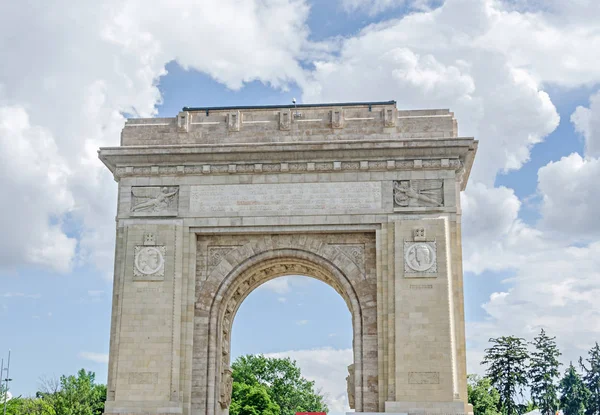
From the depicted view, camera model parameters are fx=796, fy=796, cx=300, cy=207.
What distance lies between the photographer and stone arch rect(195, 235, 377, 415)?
25.8 metres

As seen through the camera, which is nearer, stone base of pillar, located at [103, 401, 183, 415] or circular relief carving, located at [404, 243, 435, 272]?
stone base of pillar, located at [103, 401, 183, 415]

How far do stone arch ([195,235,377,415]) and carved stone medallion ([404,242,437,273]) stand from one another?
1564 millimetres

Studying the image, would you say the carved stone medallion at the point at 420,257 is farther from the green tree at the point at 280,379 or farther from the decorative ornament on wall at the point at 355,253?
the green tree at the point at 280,379

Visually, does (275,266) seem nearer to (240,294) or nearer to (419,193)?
(240,294)

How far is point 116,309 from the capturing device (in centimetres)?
2614

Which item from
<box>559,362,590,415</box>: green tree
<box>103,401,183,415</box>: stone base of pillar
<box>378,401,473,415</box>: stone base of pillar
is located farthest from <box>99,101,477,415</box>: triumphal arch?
<box>559,362,590,415</box>: green tree

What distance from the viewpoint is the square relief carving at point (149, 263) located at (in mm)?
25938

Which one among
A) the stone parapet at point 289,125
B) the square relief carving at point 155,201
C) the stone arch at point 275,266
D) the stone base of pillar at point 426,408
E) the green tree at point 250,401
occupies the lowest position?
the stone base of pillar at point 426,408

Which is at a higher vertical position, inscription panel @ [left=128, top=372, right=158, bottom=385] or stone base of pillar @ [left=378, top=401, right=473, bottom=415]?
inscription panel @ [left=128, top=372, right=158, bottom=385]

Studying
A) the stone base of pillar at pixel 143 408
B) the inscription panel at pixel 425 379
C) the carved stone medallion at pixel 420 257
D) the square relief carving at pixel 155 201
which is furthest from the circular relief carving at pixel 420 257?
the stone base of pillar at pixel 143 408

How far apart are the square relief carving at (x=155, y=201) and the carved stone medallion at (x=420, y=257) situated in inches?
306

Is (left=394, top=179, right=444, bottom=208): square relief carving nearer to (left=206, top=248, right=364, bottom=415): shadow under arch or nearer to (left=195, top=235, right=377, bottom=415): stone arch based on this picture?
(left=195, top=235, right=377, bottom=415): stone arch

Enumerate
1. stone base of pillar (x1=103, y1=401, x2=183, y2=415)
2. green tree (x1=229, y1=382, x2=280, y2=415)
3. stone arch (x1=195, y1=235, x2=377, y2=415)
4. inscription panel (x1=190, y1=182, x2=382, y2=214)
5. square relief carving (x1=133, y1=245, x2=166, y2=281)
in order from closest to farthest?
stone base of pillar (x1=103, y1=401, x2=183, y2=415)
stone arch (x1=195, y1=235, x2=377, y2=415)
square relief carving (x1=133, y1=245, x2=166, y2=281)
inscription panel (x1=190, y1=182, x2=382, y2=214)
green tree (x1=229, y1=382, x2=280, y2=415)

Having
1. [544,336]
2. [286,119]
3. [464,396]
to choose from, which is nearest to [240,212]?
[286,119]
